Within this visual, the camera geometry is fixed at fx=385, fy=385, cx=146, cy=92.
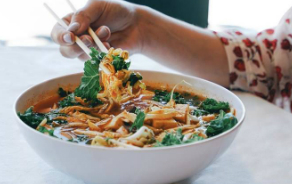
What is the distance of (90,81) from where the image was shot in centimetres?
124

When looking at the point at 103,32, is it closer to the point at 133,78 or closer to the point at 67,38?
the point at 67,38

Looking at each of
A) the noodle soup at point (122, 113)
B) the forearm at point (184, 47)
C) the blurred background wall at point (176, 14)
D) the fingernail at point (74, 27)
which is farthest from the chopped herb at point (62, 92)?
the blurred background wall at point (176, 14)

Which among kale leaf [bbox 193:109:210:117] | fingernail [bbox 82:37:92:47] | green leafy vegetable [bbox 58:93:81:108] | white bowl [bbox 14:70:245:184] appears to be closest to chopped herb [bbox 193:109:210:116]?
kale leaf [bbox 193:109:210:117]

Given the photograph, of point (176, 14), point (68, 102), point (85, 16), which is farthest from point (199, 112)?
point (176, 14)

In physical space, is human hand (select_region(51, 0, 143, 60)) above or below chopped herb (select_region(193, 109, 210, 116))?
above

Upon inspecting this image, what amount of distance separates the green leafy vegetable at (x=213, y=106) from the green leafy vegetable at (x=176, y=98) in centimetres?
6

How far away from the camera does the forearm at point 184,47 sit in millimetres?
1876

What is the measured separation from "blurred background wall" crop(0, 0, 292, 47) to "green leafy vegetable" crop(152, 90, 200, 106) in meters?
1.14

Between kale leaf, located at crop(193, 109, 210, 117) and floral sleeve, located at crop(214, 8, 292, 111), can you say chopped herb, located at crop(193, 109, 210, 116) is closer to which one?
kale leaf, located at crop(193, 109, 210, 117)

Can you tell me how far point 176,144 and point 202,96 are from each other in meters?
0.50

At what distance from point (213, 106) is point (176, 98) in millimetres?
167

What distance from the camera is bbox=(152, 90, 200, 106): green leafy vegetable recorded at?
4.31 feet

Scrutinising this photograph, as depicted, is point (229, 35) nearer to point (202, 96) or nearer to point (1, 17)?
point (202, 96)

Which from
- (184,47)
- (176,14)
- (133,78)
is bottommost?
(176,14)
